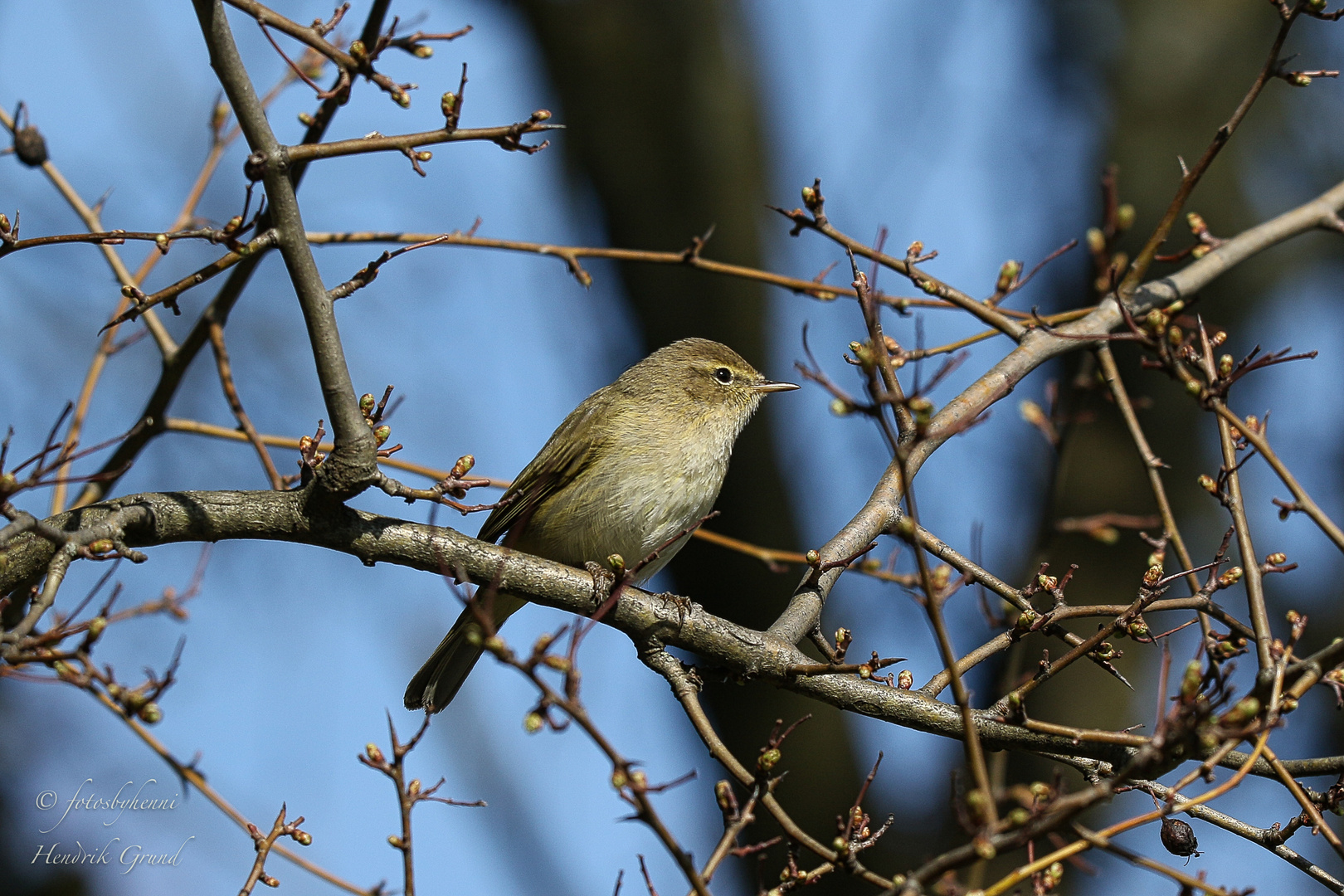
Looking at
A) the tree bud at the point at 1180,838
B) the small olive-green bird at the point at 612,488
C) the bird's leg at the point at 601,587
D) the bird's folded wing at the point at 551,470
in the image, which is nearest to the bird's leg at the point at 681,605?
the bird's leg at the point at 601,587

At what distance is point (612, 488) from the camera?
5.05 m

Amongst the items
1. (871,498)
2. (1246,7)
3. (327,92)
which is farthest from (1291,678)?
(1246,7)

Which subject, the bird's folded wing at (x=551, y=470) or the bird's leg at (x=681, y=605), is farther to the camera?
the bird's folded wing at (x=551, y=470)

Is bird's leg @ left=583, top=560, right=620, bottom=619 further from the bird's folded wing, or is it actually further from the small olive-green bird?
the bird's folded wing

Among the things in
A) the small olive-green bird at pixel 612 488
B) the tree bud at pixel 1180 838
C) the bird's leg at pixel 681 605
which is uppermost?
the small olive-green bird at pixel 612 488

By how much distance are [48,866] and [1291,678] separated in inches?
269

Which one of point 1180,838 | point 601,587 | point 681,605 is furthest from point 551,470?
point 1180,838

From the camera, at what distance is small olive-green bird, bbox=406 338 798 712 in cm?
501

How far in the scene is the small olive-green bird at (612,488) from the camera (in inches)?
197

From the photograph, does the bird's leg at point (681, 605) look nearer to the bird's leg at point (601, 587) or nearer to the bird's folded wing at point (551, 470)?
the bird's leg at point (601, 587)

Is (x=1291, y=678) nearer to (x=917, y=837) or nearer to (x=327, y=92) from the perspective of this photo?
(x=327, y=92)

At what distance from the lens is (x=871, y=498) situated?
404cm

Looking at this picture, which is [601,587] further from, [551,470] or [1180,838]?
[1180,838]

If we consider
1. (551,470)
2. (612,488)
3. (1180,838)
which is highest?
(551,470)
